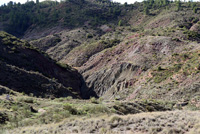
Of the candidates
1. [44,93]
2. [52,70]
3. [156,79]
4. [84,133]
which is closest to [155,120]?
[84,133]

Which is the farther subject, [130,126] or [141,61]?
[141,61]

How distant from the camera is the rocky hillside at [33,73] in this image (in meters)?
33.2

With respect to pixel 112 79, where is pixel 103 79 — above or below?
below

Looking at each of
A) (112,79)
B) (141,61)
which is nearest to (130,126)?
(112,79)

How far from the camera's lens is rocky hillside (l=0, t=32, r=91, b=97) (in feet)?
109

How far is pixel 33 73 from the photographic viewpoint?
37688mm

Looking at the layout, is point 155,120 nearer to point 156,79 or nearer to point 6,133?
point 6,133

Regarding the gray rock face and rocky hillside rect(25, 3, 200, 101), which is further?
the gray rock face

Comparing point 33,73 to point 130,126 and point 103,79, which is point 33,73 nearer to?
point 103,79

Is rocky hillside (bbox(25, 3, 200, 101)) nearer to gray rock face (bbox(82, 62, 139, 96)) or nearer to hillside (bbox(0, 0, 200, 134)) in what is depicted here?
gray rock face (bbox(82, 62, 139, 96))

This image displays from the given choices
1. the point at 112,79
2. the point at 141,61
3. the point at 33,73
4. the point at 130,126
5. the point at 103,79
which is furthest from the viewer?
the point at 103,79

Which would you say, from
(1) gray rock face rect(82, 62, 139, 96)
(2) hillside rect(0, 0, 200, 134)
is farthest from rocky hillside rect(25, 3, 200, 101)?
(2) hillside rect(0, 0, 200, 134)

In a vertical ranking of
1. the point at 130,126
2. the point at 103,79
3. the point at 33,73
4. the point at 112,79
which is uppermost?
the point at 130,126

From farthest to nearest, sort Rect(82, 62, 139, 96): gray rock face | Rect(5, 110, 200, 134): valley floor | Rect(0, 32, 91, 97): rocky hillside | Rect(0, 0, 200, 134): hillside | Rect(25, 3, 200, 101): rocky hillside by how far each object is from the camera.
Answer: Rect(82, 62, 139, 96): gray rock face < Rect(25, 3, 200, 101): rocky hillside < Rect(0, 32, 91, 97): rocky hillside < Rect(0, 0, 200, 134): hillside < Rect(5, 110, 200, 134): valley floor
